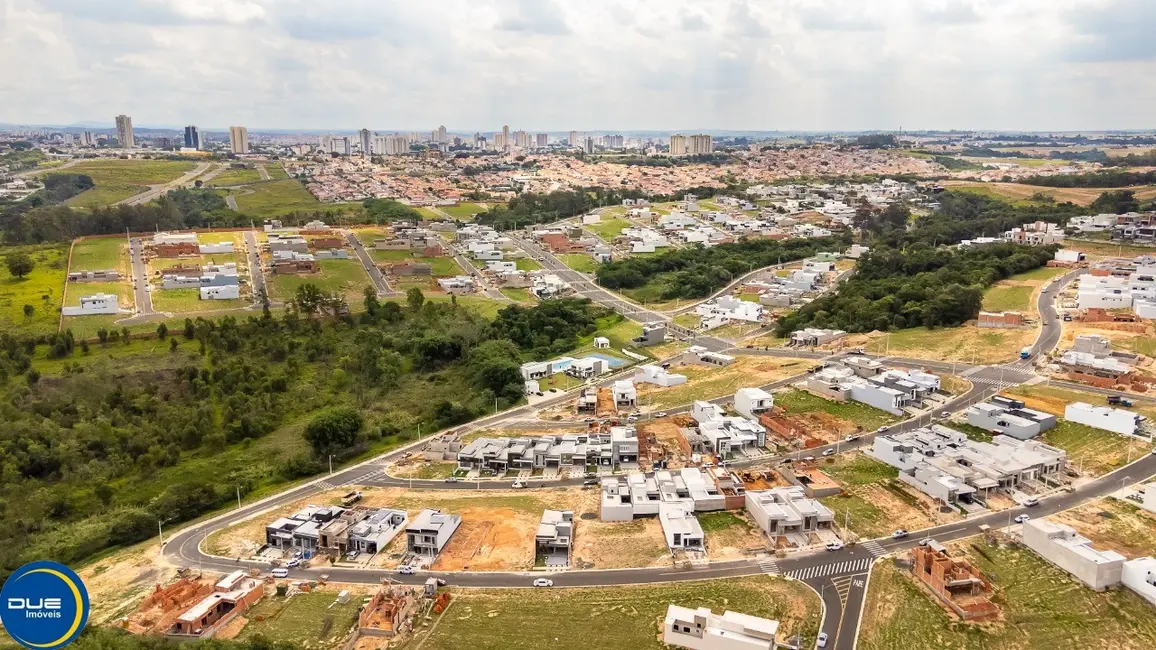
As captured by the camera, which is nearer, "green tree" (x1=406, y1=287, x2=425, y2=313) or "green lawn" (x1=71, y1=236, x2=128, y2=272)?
"green tree" (x1=406, y1=287, x2=425, y2=313)

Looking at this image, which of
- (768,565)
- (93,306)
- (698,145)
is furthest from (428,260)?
(698,145)

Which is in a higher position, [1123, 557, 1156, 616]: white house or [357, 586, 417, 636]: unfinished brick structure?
[1123, 557, 1156, 616]: white house

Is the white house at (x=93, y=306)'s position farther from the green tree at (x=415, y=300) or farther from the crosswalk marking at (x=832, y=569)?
the crosswalk marking at (x=832, y=569)

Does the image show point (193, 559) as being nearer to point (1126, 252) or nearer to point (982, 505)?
point (982, 505)

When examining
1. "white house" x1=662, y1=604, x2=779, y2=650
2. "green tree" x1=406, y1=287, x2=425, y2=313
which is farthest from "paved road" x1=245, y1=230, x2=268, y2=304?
"white house" x1=662, y1=604, x2=779, y2=650

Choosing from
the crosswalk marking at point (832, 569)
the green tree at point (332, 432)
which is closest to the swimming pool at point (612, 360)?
the green tree at point (332, 432)

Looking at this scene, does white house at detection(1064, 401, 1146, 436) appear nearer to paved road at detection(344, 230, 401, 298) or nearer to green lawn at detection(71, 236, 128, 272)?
paved road at detection(344, 230, 401, 298)

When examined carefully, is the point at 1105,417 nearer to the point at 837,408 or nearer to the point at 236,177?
the point at 837,408
